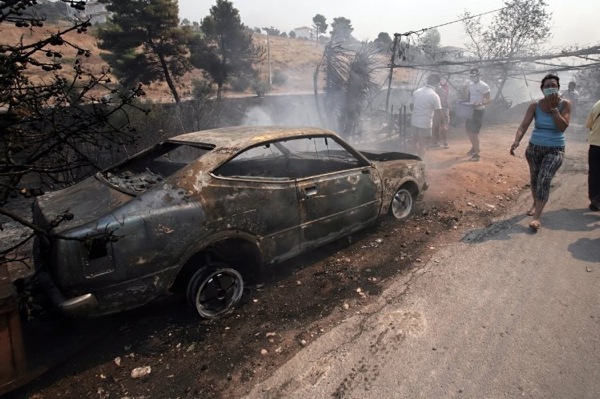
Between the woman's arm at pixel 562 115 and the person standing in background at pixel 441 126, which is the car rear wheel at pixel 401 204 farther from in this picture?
the person standing in background at pixel 441 126

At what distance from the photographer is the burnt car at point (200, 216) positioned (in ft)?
8.09

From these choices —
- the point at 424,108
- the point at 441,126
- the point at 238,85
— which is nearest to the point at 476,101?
the point at 424,108

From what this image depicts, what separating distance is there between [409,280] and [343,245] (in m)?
1.01

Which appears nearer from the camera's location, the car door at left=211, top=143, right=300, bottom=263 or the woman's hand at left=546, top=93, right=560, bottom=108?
the car door at left=211, top=143, right=300, bottom=263

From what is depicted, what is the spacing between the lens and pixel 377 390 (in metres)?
2.32

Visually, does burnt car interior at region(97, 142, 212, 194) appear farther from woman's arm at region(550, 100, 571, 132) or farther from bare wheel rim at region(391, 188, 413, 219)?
woman's arm at region(550, 100, 571, 132)

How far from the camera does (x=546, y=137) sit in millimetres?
4434

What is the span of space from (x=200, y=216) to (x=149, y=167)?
1.37 m

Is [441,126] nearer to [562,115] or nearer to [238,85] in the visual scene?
[562,115]

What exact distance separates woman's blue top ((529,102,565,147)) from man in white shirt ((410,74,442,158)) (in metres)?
3.26

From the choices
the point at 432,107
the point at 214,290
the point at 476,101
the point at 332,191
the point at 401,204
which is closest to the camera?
the point at 214,290

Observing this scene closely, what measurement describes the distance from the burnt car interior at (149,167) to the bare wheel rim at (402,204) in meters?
2.67

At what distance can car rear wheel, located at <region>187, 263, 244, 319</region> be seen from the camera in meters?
2.99

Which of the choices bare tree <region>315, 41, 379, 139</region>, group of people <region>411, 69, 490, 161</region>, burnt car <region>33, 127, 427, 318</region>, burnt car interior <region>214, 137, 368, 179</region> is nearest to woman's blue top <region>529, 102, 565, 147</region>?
burnt car <region>33, 127, 427, 318</region>
